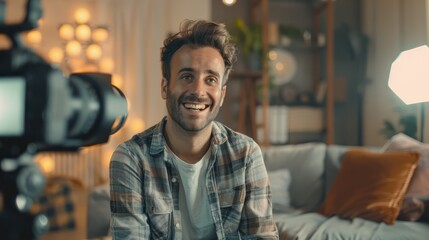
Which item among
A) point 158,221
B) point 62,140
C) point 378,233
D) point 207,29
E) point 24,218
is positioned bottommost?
point 378,233

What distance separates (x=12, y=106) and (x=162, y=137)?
0.85 meters

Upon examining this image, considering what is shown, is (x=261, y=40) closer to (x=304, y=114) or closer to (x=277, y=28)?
(x=277, y=28)

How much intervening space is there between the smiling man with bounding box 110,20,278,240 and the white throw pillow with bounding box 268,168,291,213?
1.02m

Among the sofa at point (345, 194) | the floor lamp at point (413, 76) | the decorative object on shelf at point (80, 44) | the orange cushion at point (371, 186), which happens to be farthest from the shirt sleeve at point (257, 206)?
the decorative object on shelf at point (80, 44)

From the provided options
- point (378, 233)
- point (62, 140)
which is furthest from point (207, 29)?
point (378, 233)

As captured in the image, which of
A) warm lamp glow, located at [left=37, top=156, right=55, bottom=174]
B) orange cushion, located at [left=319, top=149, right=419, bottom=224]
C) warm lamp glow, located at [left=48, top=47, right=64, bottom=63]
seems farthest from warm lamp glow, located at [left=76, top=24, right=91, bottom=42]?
orange cushion, located at [left=319, top=149, right=419, bottom=224]

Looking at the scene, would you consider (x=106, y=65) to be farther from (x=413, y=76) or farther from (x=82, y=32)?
(x=413, y=76)

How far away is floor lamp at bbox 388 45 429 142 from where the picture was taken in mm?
2486

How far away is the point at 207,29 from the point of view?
1574 millimetres

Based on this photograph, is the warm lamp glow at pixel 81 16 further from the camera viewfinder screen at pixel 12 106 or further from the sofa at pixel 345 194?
the camera viewfinder screen at pixel 12 106

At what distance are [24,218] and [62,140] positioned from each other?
123mm

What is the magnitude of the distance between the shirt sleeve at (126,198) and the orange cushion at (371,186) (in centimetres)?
119

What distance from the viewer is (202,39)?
158cm

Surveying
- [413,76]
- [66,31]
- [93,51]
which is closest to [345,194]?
[413,76]
